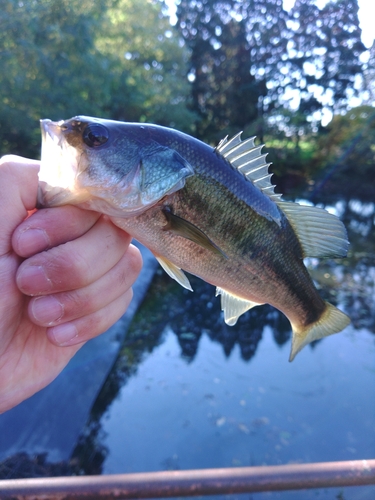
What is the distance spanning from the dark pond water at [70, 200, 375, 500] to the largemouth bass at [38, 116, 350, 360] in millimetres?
3031

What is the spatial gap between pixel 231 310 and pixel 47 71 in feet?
40.6

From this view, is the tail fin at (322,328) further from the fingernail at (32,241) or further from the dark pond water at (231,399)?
the dark pond water at (231,399)

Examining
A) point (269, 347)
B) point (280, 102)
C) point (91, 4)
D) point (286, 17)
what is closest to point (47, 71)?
point (91, 4)

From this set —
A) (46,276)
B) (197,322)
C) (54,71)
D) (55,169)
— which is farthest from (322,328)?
(54,71)

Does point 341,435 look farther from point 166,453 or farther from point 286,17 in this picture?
point 286,17

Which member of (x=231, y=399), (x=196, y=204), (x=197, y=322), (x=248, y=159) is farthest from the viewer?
(x=197, y=322)

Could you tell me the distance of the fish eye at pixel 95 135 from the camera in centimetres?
138

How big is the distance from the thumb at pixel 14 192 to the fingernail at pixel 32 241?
2.4 inches

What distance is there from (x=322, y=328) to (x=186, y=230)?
1.01 meters

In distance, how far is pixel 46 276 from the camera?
130cm

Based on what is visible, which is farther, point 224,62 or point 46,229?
point 224,62

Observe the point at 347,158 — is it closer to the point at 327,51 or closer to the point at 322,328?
the point at 327,51

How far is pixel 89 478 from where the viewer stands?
59.4 inches

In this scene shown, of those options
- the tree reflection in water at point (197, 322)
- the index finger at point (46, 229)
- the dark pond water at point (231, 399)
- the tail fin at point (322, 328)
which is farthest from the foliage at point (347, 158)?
the index finger at point (46, 229)
